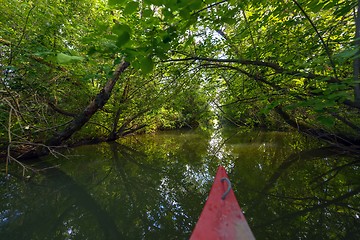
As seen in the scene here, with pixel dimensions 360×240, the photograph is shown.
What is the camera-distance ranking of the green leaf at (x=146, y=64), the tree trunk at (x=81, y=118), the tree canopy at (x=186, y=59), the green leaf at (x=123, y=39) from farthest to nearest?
the tree trunk at (x=81, y=118) → the tree canopy at (x=186, y=59) → the green leaf at (x=146, y=64) → the green leaf at (x=123, y=39)

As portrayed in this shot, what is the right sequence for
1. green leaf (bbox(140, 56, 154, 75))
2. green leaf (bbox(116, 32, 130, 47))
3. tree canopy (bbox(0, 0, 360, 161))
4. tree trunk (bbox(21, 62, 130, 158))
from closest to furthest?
green leaf (bbox(116, 32, 130, 47)) → green leaf (bbox(140, 56, 154, 75)) → tree canopy (bbox(0, 0, 360, 161)) → tree trunk (bbox(21, 62, 130, 158))

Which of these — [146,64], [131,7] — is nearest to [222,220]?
[146,64]

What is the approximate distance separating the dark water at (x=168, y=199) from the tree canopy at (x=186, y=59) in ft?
2.95

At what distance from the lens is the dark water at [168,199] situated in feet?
8.49

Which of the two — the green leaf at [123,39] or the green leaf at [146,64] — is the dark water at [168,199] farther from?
the green leaf at [123,39]

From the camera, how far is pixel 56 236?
2.50 m

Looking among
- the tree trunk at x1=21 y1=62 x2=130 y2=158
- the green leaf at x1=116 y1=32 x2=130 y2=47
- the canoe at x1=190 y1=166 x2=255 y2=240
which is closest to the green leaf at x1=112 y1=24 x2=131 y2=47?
the green leaf at x1=116 y1=32 x2=130 y2=47

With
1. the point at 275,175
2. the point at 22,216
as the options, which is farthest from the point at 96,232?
the point at 275,175

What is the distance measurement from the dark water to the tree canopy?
90 centimetres

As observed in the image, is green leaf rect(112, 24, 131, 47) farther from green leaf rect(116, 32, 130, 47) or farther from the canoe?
the canoe

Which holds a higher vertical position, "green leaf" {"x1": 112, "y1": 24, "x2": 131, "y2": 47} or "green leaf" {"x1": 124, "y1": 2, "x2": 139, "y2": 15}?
"green leaf" {"x1": 124, "y1": 2, "x2": 139, "y2": 15}

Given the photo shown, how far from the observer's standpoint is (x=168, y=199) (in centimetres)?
351

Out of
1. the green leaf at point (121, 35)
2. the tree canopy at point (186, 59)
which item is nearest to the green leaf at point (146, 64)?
the tree canopy at point (186, 59)

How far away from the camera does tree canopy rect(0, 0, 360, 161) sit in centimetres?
131
